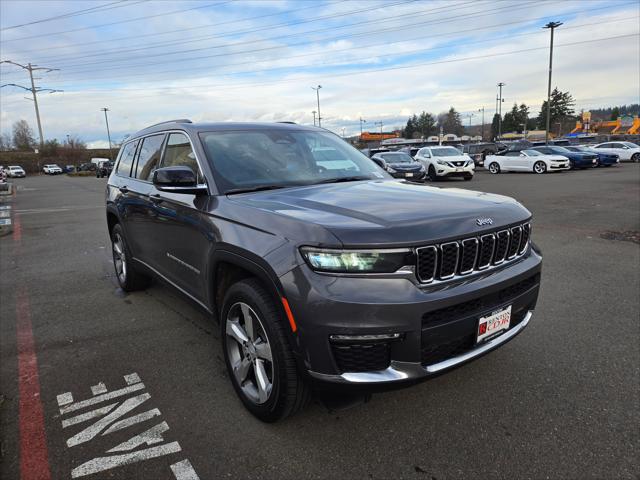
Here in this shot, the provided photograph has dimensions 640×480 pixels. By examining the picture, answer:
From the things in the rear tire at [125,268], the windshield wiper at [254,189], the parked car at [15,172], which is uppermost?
the windshield wiper at [254,189]

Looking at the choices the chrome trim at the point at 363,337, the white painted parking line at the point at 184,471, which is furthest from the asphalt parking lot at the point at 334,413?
the chrome trim at the point at 363,337

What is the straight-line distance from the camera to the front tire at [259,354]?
2.40 m

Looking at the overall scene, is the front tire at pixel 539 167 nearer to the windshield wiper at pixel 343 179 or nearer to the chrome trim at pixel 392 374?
the windshield wiper at pixel 343 179

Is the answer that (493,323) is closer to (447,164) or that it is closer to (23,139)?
(447,164)

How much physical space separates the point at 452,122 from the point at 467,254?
476ft

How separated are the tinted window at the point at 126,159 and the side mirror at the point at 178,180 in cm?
200

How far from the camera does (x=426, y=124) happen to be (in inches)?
5586

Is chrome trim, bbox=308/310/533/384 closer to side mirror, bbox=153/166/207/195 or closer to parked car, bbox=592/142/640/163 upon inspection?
side mirror, bbox=153/166/207/195

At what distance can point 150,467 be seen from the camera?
242 cm

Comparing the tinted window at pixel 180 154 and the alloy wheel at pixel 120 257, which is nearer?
the tinted window at pixel 180 154

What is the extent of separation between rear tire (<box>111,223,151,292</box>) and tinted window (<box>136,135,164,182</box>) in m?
0.94

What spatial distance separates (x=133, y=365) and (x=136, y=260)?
4.86 ft

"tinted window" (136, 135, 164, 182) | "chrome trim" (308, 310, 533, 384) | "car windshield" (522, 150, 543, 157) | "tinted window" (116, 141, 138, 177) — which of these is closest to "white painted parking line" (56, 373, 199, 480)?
"chrome trim" (308, 310, 533, 384)

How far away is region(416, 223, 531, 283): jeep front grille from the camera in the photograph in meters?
2.26
